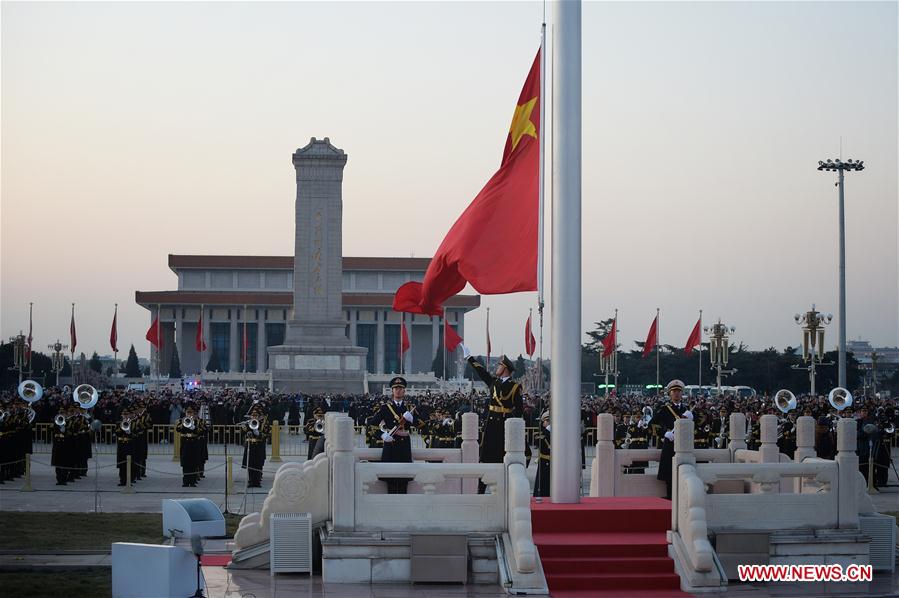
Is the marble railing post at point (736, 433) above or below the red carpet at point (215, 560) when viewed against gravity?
above

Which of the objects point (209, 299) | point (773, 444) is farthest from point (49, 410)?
point (209, 299)

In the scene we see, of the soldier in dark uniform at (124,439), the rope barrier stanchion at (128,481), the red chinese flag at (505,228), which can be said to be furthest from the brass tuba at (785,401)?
the red chinese flag at (505,228)

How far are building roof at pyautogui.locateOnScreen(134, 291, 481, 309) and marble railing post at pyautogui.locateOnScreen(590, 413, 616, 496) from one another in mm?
73145

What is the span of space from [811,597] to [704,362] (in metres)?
64.6

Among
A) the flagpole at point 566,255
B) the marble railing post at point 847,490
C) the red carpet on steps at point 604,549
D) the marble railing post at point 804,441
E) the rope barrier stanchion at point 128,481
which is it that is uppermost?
the flagpole at point 566,255

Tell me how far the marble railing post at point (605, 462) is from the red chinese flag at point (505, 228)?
2.47m

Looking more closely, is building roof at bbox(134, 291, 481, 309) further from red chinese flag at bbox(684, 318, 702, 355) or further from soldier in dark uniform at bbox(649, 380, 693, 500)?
soldier in dark uniform at bbox(649, 380, 693, 500)

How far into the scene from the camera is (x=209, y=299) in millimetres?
87062

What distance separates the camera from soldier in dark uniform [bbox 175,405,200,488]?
2139 centimetres

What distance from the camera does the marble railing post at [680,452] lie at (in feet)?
34.9

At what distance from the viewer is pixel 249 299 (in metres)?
88.3

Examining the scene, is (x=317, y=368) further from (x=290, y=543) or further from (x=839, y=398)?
(x=290, y=543)

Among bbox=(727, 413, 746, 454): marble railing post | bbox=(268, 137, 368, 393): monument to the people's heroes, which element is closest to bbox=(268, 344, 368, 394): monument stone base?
bbox=(268, 137, 368, 393): monument to the people's heroes

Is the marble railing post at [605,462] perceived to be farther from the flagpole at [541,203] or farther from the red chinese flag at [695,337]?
the red chinese flag at [695,337]
